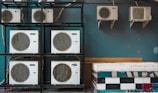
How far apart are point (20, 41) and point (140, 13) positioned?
2037mm

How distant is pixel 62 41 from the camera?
4.18m

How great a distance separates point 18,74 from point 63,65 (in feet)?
2.36

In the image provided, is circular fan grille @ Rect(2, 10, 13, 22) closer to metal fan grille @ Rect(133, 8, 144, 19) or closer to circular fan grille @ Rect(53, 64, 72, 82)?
circular fan grille @ Rect(53, 64, 72, 82)

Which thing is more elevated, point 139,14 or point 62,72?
point 139,14

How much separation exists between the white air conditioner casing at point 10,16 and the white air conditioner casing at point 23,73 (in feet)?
2.40

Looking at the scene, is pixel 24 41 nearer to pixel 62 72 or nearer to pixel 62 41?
pixel 62 41

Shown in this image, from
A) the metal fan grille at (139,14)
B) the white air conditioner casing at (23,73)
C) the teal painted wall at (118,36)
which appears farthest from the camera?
the teal painted wall at (118,36)

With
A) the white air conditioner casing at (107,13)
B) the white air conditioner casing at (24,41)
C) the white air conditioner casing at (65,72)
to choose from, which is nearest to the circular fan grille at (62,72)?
the white air conditioner casing at (65,72)

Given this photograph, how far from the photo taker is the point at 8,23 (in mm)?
4375

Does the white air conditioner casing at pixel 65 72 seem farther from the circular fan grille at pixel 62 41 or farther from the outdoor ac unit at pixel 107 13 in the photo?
the outdoor ac unit at pixel 107 13

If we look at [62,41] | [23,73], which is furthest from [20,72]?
[62,41]

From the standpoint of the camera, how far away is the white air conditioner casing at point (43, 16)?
4.39 meters

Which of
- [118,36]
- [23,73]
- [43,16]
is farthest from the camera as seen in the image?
[118,36]

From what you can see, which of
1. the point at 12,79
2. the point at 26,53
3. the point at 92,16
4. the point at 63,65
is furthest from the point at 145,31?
the point at 12,79
